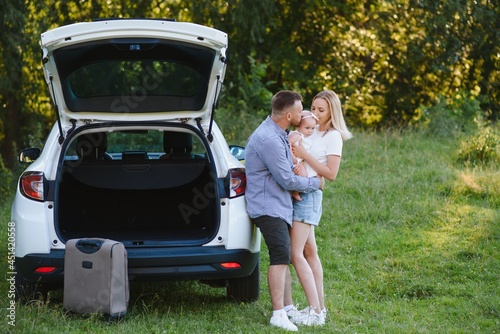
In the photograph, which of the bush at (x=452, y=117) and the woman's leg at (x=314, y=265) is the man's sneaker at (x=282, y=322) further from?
the bush at (x=452, y=117)

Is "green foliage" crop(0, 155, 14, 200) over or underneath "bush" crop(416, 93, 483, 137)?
underneath

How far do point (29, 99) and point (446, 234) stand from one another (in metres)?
9.69

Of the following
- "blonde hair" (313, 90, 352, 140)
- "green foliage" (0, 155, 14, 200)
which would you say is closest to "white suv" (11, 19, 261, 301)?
"blonde hair" (313, 90, 352, 140)

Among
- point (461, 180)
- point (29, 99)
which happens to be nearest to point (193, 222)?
point (461, 180)

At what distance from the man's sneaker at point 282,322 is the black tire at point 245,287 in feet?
1.97

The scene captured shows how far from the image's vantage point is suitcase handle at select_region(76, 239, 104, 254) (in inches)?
206

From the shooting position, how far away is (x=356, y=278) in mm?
6844

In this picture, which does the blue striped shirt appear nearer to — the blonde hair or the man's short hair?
the man's short hair

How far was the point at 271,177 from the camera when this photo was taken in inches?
216

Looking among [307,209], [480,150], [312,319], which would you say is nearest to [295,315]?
[312,319]

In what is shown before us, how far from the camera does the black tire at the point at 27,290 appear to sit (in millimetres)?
5551

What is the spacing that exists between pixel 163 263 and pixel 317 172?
119cm

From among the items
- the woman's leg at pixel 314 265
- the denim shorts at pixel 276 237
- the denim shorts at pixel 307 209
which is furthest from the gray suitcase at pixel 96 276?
the woman's leg at pixel 314 265

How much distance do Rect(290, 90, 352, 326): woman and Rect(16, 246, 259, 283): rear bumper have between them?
18.1 inches
